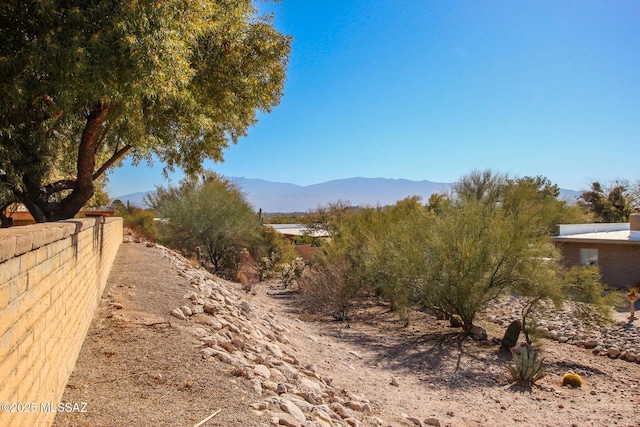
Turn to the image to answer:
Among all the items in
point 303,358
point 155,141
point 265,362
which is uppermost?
point 155,141

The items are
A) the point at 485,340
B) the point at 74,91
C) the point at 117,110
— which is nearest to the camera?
the point at 74,91

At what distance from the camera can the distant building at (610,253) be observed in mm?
23734

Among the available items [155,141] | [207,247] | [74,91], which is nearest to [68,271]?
[74,91]

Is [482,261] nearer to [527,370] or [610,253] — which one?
[527,370]

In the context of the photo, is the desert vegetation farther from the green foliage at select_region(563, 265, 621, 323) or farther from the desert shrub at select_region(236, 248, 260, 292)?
the desert shrub at select_region(236, 248, 260, 292)

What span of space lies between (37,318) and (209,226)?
22.5m

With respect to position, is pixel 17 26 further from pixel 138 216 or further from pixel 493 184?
pixel 493 184

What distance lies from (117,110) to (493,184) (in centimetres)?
2968

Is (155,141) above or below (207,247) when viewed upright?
above

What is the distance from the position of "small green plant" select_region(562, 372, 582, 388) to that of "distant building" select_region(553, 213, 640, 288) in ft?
35.8

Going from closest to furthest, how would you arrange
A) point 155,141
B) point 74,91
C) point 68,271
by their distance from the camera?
point 68,271, point 74,91, point 155,141

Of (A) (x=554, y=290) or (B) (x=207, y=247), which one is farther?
(B) (x=207, y=247)

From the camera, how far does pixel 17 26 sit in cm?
817

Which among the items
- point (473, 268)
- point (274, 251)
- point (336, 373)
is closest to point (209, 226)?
point (274, 251)
